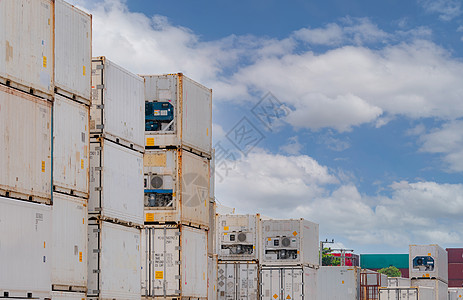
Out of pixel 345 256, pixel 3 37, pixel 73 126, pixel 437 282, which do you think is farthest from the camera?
pixel 345 256

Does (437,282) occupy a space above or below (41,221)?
below

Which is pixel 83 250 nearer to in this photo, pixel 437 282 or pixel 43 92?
pixel 43 92

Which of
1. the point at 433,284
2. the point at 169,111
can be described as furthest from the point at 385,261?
the point at 169,111

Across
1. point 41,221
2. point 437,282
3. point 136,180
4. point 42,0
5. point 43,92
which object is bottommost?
point 437,282

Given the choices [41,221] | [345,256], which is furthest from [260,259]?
[345,256]

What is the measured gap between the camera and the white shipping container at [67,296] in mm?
18263

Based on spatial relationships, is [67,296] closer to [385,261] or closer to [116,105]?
[116,105]

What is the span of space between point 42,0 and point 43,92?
7.35ft

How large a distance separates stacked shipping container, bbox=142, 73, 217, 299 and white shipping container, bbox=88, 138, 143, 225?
87.8 inches

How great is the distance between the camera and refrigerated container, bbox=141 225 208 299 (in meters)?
25.3

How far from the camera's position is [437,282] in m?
52.4

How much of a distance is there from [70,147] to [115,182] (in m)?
2.84

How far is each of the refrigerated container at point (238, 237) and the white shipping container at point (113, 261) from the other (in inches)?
606

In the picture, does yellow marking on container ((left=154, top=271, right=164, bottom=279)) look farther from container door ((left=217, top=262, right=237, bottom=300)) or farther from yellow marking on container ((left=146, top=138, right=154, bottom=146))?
container door ((left=217, top=262, right=237, bottom=300))
